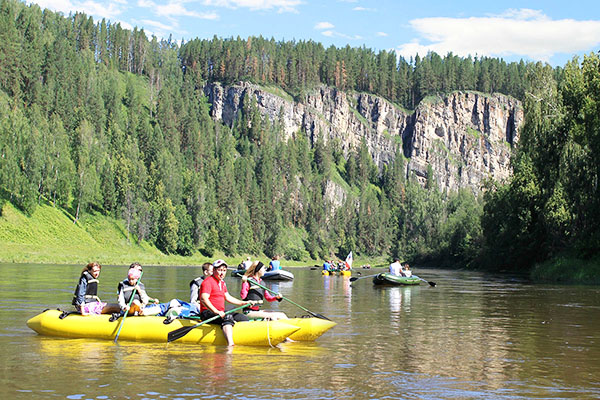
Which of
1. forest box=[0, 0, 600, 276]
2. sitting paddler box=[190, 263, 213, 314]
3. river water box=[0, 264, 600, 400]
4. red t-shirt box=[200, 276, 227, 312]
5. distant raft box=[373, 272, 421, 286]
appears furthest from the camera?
forest box=[0, 0, 600, 276]

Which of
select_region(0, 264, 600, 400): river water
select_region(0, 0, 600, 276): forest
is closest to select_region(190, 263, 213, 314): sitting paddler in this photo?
select_region(0, 264, 600, 400): river water

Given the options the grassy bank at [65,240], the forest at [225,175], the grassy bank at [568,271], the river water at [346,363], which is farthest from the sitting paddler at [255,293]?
the grassy bank at [65,240]

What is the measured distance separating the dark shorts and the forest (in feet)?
123

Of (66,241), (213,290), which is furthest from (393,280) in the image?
(66,241)

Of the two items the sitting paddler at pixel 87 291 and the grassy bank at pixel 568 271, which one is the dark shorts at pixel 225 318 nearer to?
the sitting paddler at pixel 87 291

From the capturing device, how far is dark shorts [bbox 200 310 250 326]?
55.0 ft

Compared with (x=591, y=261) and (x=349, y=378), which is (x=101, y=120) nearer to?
(x=591, y=261)

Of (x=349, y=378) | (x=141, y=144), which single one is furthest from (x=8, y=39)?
(x=349, y=378)

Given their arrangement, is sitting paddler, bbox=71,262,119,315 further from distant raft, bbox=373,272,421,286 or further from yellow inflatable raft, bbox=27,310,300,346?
distant raft, bbox=373,272,421,286

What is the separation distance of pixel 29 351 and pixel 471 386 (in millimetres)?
10183

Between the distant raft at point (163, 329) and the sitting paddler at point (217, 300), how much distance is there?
0.69 ft

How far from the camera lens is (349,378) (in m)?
13.3

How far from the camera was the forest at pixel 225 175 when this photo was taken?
54.2m

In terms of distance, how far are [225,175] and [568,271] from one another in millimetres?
107000
